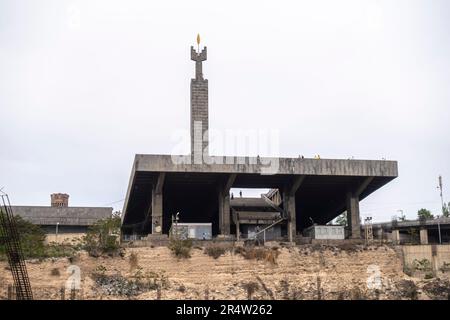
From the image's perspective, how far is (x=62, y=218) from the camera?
78.6 metres

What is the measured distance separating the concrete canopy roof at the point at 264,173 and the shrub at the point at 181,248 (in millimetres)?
5114

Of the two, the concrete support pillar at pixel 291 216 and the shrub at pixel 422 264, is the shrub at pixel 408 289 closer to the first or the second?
the shrub at pixel 422 264

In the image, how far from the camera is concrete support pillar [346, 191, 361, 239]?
160ft

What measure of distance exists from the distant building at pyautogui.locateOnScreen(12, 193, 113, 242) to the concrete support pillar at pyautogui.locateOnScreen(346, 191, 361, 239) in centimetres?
3450

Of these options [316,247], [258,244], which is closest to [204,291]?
[258,244]

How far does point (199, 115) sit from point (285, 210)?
965 cm

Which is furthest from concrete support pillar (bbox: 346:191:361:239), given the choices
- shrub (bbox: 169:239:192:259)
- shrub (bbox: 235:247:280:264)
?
shrub (bbox: 169:239:192:259)

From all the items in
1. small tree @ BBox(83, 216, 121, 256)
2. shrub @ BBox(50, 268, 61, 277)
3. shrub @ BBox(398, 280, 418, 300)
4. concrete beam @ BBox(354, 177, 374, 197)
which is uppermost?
concrete beam @ BBox(354, 177, 374, 197)

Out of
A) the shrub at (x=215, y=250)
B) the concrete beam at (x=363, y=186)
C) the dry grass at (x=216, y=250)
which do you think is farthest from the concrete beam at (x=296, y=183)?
the shrub at (x=215, y=250)

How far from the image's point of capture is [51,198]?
8838cm

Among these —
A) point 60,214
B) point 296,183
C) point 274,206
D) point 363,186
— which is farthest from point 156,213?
point 60,214

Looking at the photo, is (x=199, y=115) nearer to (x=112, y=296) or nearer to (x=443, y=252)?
Result: (x=112, y=296)

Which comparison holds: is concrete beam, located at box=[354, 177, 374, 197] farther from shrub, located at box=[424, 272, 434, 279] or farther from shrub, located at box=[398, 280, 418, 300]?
shrub, located at box=[398, 280, 418, 300]
